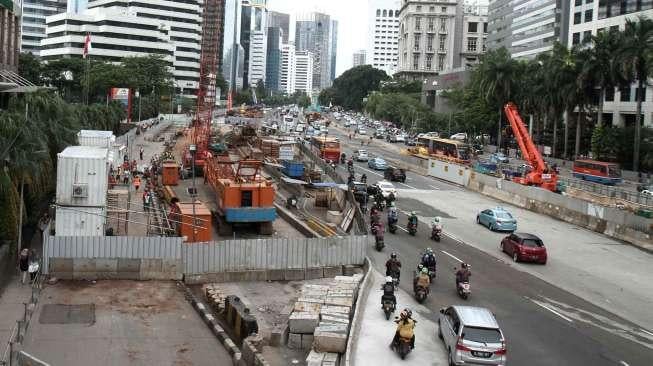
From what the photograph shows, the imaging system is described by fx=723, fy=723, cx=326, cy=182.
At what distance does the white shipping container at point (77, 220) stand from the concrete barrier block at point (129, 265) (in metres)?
3.09

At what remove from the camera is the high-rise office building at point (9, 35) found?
55125 millimetres

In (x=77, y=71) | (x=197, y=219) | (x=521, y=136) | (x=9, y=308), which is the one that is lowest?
(x=9, y=308)

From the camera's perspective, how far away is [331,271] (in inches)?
1174

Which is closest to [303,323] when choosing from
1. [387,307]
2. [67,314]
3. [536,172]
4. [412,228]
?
[387,307]

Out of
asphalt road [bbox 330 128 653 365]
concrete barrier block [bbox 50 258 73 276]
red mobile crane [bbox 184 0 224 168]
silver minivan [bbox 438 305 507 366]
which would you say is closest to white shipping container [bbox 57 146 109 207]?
concrete barrier block [bbox 50 258 73 276]

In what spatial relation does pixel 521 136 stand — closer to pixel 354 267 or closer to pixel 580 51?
pixel 580 51

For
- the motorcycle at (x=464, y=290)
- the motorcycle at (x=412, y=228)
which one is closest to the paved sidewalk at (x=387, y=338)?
the motorcycle at (x=464, y=290)

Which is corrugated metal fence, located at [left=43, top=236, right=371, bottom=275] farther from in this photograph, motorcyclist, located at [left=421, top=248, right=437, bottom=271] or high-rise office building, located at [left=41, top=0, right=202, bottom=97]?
high-rise office building, located at [left=41, top=0, right=202, bottom=97]

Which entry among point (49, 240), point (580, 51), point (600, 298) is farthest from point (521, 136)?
point (49, 240)

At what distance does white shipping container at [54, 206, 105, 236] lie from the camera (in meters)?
29.8

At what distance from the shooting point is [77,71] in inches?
5399

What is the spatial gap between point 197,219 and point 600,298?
16.9 metres

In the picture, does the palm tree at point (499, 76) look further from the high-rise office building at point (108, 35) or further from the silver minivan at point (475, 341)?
the high-rise office building at point (108, 35)

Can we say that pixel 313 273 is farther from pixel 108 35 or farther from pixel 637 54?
pixel 108 35
